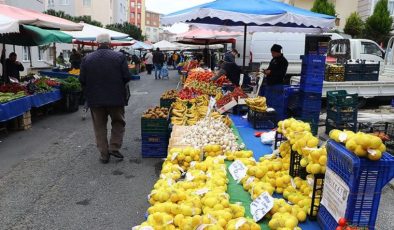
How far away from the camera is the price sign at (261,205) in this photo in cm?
271

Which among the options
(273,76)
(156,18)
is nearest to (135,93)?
(273,76)

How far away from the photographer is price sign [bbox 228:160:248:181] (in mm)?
3527

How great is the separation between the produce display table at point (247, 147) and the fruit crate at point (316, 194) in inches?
2.7

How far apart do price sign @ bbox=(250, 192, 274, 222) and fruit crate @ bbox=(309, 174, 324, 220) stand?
1.06 feet

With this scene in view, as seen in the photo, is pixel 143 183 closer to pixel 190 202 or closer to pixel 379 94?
pixel 190 202

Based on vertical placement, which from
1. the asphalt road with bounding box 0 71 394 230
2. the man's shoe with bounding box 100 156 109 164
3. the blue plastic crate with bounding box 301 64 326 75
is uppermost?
the blue plastic crate with bounding box 301 64 326 75

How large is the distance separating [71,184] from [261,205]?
3.56 metres

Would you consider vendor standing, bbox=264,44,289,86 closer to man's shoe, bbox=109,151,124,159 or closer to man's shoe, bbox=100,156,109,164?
man's shoe, bbox=109,151,124,159

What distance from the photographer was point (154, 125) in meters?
6.39

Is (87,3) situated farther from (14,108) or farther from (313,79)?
(313,79)

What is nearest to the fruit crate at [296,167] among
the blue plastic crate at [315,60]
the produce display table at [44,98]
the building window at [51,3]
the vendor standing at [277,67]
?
the blue plastic crate at [315,60]

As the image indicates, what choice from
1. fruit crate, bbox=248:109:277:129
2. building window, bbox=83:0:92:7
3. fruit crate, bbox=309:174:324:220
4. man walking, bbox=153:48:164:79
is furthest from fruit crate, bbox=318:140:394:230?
building window, bbox=83:0:92:7

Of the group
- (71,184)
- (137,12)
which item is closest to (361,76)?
(71,184)

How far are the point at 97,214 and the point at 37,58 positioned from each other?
21.9 m
